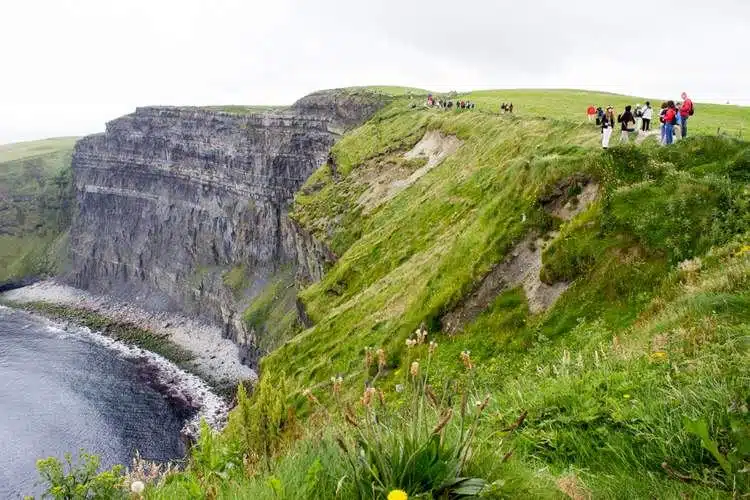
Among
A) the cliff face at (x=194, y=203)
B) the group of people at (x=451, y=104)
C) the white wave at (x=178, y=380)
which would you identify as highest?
the group of people at (x=451, y=104)

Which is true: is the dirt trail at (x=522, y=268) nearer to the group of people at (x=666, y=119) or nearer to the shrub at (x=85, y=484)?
the group of people at (x=666, y=119)

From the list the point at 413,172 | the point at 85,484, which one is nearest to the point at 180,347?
the point at 413,172

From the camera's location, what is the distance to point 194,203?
151 meters

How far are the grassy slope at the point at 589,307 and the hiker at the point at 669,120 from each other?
3285mm

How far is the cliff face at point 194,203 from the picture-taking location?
126m

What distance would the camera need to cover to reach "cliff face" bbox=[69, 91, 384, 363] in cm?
12588

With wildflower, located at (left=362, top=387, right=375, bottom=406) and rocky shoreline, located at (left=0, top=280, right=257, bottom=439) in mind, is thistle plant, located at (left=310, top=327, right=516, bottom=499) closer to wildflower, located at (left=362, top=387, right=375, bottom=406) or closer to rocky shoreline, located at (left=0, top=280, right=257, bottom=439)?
wildflower, located at (left=362, top=387, right=375, bottom=406)

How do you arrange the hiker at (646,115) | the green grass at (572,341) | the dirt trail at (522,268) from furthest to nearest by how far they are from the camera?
the hiker at (646,115), the dirt trail at (522,268), the green grass at (572,341)

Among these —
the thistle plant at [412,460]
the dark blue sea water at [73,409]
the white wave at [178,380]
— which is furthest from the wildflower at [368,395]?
the dark blue sea water at [73,409]

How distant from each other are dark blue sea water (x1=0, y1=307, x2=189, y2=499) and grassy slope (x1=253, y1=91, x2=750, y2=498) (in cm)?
5279

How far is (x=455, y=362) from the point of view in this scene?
1745 cm

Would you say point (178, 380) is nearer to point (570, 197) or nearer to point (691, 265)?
point (570, 197)

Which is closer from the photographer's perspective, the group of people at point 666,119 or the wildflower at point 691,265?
the wildflower at point 691,265

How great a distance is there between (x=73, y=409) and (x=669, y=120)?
96628 millimetres
